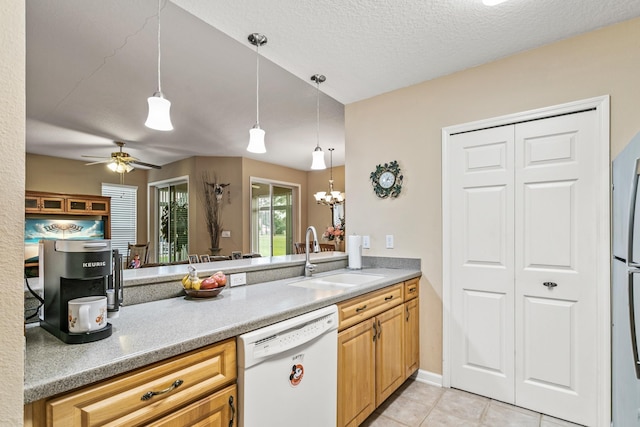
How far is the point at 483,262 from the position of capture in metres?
2.38

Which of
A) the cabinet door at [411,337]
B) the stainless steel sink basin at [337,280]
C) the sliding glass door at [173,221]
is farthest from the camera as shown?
the sliding glass door at [173,221]

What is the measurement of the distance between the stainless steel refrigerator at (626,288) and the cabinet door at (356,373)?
3.82 ft

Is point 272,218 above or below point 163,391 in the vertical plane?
above

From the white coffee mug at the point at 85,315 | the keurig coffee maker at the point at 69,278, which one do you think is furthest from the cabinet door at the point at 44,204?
the white coffee mug at the point at 85,315

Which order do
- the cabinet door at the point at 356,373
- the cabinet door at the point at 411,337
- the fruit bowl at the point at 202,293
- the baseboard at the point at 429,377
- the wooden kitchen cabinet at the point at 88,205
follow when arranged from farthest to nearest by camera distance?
the wooden kitchen cabinet at the point at 88,205, the baseboard at the point at 429,377, the cabinet door at the point at 411,337, the cabinet door at the point at 356,373, the fruit bowl at the point at 202,293

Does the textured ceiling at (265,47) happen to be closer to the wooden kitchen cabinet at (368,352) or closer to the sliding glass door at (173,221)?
the wooden kitchen cabinet at (368,352)

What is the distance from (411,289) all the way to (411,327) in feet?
0.96

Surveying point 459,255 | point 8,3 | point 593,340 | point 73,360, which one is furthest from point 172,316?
point 593,340

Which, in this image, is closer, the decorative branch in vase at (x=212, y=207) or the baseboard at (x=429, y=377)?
the baseboard at (x=429, y=377)

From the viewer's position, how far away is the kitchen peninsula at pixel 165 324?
0.84m

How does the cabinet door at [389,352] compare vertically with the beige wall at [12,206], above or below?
below

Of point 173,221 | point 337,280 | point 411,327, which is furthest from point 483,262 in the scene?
point 173,221

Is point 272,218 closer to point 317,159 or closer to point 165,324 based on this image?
point 317,159

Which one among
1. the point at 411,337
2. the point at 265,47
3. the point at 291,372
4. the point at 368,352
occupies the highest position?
the point at 265,47
